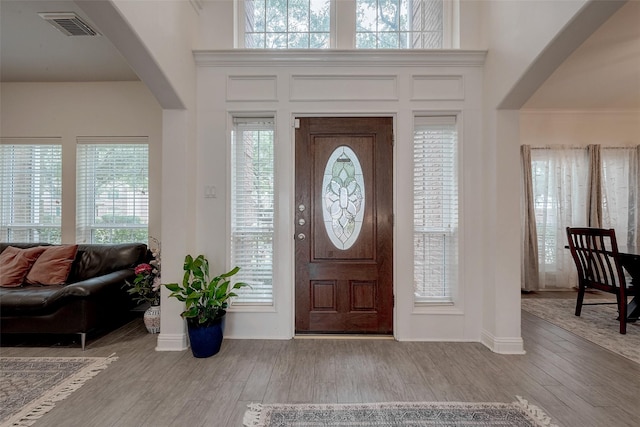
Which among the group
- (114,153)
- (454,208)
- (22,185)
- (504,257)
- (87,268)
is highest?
(114,153)

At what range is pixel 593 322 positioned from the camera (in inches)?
133

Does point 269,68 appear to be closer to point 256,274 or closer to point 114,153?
point 256,274

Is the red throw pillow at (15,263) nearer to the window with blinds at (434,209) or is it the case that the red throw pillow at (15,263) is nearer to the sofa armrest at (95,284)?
the sofa armrest at (95,284)

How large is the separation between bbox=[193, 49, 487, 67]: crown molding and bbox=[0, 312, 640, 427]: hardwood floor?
263 centimetres

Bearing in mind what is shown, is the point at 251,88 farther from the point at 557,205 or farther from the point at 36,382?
the point at 557,205

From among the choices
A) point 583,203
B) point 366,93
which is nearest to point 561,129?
point 583,203

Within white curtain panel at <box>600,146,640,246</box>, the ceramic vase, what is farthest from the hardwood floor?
white curtain panel at <box>600,146,640,246</box>

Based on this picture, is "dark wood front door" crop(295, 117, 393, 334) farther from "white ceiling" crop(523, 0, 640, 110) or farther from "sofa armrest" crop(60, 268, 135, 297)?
"white ceiling" crop(523, 0, 640, 110)

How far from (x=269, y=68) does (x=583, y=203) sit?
5118mm

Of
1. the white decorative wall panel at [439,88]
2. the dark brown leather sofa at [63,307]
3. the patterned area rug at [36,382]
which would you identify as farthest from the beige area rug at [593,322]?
the dark brown leather sofa at [63,307]

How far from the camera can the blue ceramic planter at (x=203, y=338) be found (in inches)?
100

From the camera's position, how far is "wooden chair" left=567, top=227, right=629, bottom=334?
3.13 meters

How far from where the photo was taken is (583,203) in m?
4.83

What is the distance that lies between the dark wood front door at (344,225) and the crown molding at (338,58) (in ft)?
1.76
